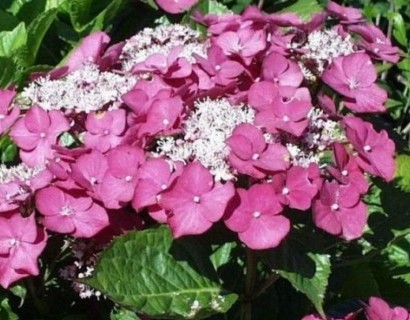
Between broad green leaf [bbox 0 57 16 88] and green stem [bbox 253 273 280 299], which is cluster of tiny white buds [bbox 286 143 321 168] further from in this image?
broad green leaf [bbox 0 57 16 88]

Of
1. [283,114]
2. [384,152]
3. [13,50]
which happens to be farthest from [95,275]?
[13,50]

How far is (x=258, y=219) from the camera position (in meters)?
1.68

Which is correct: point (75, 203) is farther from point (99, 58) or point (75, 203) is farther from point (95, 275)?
point (99, 58)

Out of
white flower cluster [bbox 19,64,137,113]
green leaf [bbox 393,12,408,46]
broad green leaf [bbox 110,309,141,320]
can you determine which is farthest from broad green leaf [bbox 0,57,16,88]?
green leaf [bbox 393,12,408,46]

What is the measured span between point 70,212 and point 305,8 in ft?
5.11

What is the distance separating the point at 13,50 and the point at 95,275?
0.96 meters

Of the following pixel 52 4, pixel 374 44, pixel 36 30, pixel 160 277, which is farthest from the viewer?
pixel 52 4

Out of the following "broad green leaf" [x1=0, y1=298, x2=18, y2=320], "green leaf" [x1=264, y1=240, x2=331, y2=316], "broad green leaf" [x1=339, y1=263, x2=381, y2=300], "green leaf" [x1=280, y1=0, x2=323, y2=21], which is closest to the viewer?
"green leaf" [x1=264, y1=240, x2=331, y2=316]

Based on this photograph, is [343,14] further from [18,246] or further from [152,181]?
[18,246]

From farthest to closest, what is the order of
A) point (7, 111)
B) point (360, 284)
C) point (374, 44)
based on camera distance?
point (360, 284) < point (374, 44) < point (7, 111)

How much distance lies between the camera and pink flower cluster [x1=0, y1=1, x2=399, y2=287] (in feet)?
5.53

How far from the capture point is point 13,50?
260 centimetres

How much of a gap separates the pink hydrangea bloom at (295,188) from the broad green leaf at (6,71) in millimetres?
985

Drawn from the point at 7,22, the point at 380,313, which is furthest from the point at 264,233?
the point at 7,22
